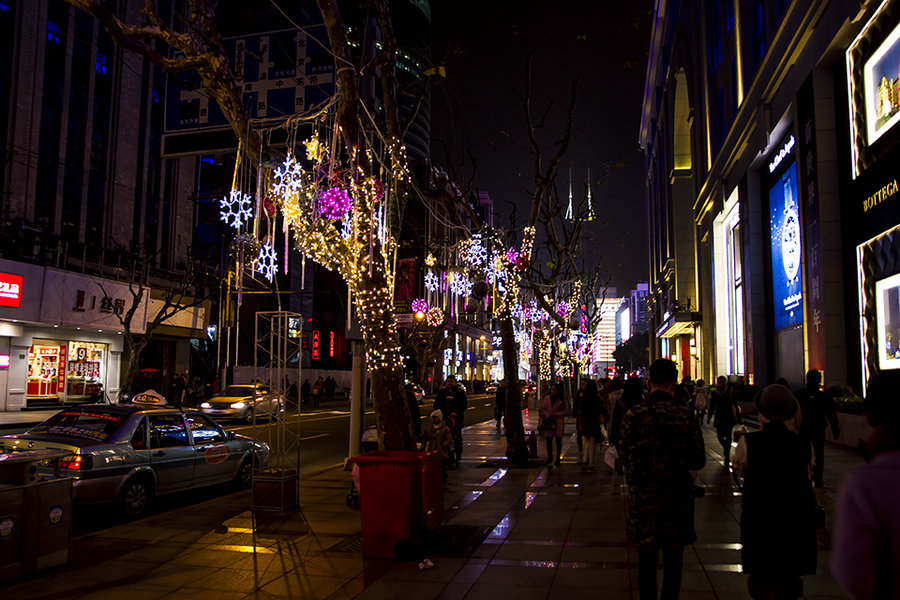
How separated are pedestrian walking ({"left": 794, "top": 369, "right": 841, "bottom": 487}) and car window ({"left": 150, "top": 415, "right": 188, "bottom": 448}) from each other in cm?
968

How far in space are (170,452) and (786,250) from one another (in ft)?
71.3

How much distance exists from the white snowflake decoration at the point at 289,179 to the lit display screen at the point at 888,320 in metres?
12.5

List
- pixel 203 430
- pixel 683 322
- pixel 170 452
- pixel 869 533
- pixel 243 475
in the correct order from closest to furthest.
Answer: pixel 869 533, pixel 170 452, pixel 203 430, pixel 243 475, pixel 683 322

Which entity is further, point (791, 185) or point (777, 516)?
point (791, 185)

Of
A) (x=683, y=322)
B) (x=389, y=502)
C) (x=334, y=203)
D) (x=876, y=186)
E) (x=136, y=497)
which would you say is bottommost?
(x=136, y=497)

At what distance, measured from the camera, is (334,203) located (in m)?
9.65

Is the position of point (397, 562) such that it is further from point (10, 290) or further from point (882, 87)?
point (10, 290)

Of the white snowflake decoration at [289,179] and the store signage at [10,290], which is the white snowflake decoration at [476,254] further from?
the store signage at [10,290]

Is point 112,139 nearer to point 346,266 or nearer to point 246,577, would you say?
point 346,266

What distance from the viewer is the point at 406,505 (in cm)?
757

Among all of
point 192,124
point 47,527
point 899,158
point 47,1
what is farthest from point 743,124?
point 47,1

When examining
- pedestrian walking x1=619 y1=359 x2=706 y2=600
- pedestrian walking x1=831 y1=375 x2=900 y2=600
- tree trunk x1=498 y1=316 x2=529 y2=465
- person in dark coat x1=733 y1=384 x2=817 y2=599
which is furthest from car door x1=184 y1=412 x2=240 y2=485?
pedestrian walking x1=831 y1=375 x2=900 y2=600

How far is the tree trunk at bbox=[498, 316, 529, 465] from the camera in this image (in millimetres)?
15812

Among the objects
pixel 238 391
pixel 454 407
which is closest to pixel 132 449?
pixel 454 407
